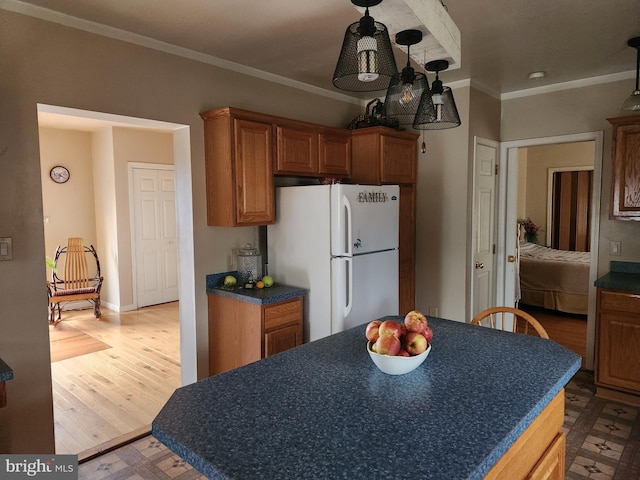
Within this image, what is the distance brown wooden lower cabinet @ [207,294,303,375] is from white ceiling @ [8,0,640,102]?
1.74 m

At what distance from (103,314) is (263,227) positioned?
3.64 metres

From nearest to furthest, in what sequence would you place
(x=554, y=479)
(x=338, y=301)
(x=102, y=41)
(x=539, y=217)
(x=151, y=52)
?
(x=554, y=479), (x=102, y=41), (x=151, y=52), (x=338, y=301), (x=539, y=217)

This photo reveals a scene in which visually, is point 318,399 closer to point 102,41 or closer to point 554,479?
point 554,479

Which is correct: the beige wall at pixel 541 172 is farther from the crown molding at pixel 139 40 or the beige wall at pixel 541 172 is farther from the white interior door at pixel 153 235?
the white interior door at pixel 153 235

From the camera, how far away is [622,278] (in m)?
3.36

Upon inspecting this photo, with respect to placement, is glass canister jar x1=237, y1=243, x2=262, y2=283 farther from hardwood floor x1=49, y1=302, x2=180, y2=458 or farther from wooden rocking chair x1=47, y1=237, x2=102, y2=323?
wooden rocking chair x1=47, y1=237, x2=102, y2=323

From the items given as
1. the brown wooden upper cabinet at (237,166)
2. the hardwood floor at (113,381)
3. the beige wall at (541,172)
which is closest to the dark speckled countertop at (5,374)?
the hardwood floor at (113,381)

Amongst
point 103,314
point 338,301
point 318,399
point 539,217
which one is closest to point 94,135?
point 103,314

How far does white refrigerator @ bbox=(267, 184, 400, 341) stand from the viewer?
3.09 m

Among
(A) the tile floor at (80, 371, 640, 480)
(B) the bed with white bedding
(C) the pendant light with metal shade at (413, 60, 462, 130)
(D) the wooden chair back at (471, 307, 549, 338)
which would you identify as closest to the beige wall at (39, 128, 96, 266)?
(A) the tile floor at (80, 371, 640, 480)

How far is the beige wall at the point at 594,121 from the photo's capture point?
357 cm

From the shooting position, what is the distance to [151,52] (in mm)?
2830

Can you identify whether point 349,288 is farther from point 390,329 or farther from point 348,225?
point 390,329

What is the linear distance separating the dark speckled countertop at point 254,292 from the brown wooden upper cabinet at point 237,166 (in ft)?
1.47
